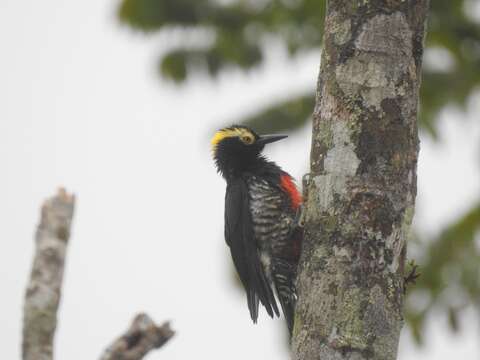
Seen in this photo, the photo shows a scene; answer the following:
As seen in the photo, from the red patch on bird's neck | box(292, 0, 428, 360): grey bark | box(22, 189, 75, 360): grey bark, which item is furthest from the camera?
the red patch on bird's neck

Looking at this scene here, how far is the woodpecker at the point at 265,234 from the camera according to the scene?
605 cm

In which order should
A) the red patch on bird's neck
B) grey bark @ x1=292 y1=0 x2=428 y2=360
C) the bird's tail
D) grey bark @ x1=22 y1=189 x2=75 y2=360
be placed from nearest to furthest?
1. grey bark @ x1=22 y1=189 x2=75 y2=360
2. grey bark @ x1=292 y1=0 x2=428 y2=360
3. the bird's tail
4. the red patch on bird's neck

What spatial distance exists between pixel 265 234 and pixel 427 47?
6.84 metres

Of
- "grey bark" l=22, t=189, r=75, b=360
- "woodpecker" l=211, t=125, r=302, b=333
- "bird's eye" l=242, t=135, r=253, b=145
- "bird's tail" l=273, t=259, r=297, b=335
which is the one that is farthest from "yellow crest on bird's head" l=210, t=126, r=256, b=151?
"grey bark" l=22, t=189, r=75, b=360

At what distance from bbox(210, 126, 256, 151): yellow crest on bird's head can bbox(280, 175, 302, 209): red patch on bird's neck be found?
0.57 m

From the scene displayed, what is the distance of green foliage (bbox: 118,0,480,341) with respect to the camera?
448 inches

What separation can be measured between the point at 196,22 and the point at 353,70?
8368 mm

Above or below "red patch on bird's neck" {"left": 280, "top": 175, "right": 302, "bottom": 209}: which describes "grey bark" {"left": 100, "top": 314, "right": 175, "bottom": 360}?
below

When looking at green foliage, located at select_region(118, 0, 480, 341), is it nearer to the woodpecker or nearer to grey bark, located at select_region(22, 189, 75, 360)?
the woodpecker

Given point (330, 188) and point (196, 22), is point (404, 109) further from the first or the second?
point (196, 22)

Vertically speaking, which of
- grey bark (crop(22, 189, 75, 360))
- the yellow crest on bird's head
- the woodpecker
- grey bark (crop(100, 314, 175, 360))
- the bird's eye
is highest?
the yellow crest on bird's head

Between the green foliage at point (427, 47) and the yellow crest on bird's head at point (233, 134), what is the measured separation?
14.0 ft

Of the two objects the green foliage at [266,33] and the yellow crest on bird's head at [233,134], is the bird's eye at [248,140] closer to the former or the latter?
the yellow crest on bird's head at [233,134]

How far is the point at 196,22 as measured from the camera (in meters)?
12.3
